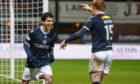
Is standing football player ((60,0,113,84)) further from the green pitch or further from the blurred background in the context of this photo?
the green pitch

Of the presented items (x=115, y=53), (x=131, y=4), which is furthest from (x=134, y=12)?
(x=115, y=53)

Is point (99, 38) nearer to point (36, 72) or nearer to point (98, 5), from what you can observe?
point (98, 5)

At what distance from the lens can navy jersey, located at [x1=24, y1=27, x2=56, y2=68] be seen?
1244cm

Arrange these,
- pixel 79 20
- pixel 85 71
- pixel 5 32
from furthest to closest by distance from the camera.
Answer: pixel 79 20, pixel 85 71, pixel 5 32

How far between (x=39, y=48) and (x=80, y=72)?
10.2 metres

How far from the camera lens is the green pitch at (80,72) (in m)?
18.6

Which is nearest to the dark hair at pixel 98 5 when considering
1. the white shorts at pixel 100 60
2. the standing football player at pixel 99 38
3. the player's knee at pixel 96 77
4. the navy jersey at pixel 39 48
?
the standing football player at pixel 99 38

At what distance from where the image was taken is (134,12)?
128 ft

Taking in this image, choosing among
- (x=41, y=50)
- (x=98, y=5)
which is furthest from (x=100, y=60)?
(x=41, y=50)

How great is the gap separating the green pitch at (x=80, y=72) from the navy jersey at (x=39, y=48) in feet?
16.4

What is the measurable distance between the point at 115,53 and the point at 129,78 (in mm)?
9337

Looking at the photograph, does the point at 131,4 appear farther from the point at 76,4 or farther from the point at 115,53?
the point at 115,53

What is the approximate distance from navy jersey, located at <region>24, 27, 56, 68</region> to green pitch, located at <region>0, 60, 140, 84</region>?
196 inches

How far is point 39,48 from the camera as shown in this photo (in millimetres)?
12445
